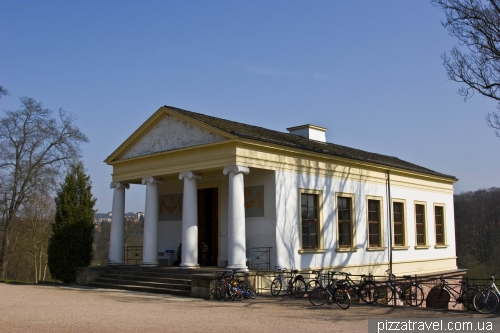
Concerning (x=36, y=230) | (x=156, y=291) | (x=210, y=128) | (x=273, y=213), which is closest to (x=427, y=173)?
(x=273, y=213)

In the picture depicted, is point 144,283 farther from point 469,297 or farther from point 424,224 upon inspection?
point 424,224

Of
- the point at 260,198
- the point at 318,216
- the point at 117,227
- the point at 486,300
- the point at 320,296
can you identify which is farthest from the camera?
the point at 117,227

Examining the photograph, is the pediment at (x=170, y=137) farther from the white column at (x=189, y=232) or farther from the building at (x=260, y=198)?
the white column at (x=189, y=232)

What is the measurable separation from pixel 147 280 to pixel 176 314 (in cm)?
706

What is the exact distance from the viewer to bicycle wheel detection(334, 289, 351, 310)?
1385 centimetres

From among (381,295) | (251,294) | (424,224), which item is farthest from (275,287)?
(424,224)

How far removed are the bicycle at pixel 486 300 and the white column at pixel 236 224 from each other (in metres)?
7.27

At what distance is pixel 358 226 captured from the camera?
22.9m

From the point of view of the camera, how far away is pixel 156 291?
17.7 meters

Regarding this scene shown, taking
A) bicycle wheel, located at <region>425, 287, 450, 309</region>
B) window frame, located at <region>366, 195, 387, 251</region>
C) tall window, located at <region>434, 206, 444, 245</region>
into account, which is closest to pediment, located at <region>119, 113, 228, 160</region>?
bicycle wheel, located at <region>425, 287, 450, 309</region>

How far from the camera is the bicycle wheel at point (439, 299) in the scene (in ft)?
47.1

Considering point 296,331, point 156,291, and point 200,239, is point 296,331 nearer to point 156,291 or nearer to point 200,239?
point 156,291

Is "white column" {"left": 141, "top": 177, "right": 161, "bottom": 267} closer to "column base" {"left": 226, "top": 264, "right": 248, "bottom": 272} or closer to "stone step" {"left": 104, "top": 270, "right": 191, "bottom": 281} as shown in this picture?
"stone step" {"left": 104, "top": 270, "right": 191, "bottom": 281}

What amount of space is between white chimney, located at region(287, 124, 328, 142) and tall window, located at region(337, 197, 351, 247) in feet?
18.6
